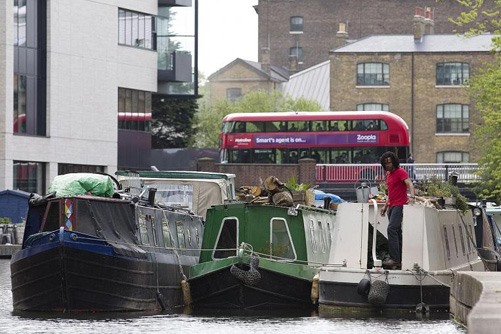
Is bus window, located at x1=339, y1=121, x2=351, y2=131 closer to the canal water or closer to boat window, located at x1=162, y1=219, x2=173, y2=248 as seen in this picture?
boat window, located at x1=162, y1=219, x2=173, y2=248

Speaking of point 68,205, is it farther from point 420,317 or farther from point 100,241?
point 420,317

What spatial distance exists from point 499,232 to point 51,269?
1680cm

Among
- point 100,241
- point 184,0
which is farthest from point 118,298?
point 184,0

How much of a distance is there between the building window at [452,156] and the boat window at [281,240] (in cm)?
6912

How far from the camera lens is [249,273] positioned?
97.6 ft

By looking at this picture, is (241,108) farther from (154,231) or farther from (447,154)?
(154,231)

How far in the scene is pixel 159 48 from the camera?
80.8 metres

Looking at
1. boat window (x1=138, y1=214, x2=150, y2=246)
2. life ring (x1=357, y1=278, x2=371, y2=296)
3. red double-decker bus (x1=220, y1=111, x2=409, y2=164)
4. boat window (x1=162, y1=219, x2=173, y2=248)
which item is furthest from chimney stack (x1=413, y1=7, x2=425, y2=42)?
life ring (x1=357, y1=278, x2=371, y2=296)

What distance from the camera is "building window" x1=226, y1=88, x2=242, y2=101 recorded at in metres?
135

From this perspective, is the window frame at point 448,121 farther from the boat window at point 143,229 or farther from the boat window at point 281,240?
the boat window at point 143,229

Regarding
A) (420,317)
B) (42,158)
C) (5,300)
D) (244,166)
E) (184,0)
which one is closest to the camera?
(420,317)

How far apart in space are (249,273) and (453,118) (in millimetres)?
72611

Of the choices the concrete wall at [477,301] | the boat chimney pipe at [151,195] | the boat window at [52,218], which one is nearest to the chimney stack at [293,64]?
the boat chimney pipe at [151,195]

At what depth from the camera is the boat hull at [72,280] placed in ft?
95.1
